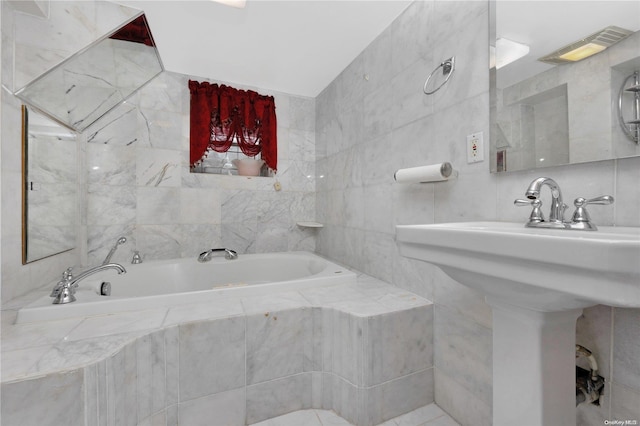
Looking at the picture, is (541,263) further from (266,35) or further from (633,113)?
(266,35)

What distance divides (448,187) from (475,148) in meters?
0.22

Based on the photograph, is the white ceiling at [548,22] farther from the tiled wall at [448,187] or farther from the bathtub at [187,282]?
the bathtub at [187,282]

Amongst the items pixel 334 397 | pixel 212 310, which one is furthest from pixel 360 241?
pixel 212 310

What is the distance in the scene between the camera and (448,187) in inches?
51.0

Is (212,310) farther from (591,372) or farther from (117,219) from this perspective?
(117,219)

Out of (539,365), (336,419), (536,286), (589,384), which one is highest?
(536,286)

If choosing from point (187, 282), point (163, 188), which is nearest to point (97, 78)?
point (163, 188)

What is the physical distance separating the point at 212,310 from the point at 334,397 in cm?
Result: 72

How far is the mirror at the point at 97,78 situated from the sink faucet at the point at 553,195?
7.34ft

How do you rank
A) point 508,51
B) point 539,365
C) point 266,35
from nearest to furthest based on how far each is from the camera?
1. point 539,365
2. point 508,51
3. point 266,35

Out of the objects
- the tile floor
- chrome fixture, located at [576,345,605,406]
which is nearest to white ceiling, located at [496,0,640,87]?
chrome fixture, located at [576,345,605,406]

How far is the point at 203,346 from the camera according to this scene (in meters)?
1.10

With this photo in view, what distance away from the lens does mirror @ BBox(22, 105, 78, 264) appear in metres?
1.40

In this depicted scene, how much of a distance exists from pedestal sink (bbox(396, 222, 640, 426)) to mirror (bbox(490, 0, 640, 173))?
0.28 m
